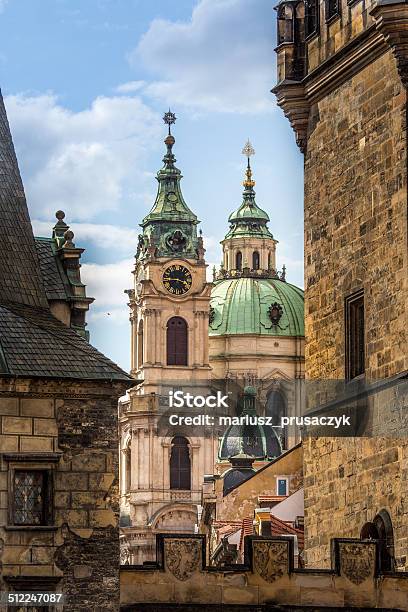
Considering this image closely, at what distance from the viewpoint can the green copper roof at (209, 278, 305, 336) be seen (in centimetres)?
17675

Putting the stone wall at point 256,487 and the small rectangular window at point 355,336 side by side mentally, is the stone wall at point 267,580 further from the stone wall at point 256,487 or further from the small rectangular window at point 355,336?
the stone wall at point 256,487

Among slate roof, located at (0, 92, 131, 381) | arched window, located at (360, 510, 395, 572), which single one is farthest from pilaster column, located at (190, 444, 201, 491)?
arched window, located at (360, 510, 395, 572)

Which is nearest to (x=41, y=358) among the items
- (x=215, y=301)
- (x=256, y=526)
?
(x=256, y=526)

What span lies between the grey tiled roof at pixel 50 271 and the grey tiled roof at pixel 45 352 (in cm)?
142

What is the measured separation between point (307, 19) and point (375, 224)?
16.8ft

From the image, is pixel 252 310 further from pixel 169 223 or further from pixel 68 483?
pixel 68 483

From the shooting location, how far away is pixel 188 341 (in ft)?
554

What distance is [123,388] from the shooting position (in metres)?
31.9

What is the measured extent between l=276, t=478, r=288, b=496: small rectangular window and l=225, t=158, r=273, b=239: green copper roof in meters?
113

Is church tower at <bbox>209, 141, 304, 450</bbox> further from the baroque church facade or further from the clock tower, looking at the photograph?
the clock tower

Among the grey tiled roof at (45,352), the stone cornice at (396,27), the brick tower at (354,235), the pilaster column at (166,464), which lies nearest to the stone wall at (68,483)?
the grey tiled roof at (45,352)

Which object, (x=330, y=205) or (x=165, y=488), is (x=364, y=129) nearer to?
(x=330, y=205)

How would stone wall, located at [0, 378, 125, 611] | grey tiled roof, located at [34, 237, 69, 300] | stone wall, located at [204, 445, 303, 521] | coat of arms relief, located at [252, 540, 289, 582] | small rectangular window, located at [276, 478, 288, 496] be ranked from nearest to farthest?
stone wall, located at [0, 378, 125, 611] → coat of arms relief, located at [252, 540, 289, 582] → grey tiled roof, located at [34, 237, 69, 300] → small rectangular window, located at [276, 478, 288, 496] → stone wall, located at [204, 445, 303, 521]

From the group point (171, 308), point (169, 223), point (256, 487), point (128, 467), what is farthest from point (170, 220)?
point (256, 487)
